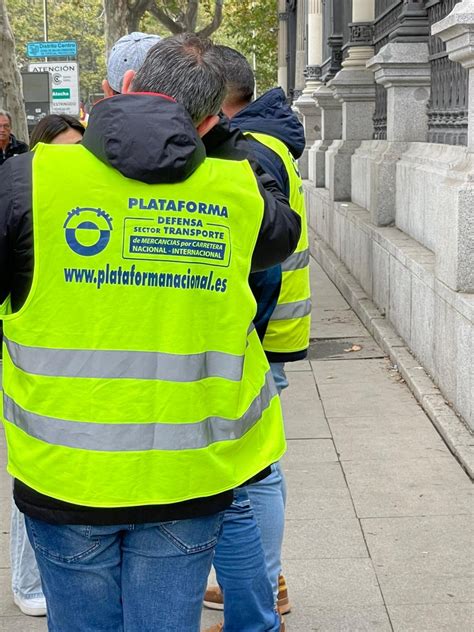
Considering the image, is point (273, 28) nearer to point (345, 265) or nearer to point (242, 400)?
point (345, 265)

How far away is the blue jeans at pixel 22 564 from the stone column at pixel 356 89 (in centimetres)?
1072

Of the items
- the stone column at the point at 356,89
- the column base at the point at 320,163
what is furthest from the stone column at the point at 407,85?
the column base at the point at 320,163

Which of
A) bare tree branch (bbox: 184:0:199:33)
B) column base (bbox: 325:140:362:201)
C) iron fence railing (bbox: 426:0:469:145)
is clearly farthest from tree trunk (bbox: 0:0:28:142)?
bare tree branch (bbox: 184:0:199:33)

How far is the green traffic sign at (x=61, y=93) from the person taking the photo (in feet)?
109

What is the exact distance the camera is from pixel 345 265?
44.8ft

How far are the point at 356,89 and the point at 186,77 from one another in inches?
480

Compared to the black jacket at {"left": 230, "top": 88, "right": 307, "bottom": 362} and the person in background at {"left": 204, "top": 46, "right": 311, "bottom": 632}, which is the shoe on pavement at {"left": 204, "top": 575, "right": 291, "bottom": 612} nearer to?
the person in background at {"left": 204, "top": 46, "right": 311, "bottom": 632}

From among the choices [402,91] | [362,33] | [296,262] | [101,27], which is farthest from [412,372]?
[101,27]

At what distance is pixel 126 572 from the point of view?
8.52 ft

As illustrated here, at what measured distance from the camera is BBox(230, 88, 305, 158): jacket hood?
4.04 meters

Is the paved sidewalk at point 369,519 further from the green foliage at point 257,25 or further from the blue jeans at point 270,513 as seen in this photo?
the green foliage at point 257,25

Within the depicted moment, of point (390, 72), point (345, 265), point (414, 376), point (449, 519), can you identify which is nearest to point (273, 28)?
point (345, 265)

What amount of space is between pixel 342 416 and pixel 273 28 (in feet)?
120

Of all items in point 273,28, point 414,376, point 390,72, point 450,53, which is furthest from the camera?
point 273,28
